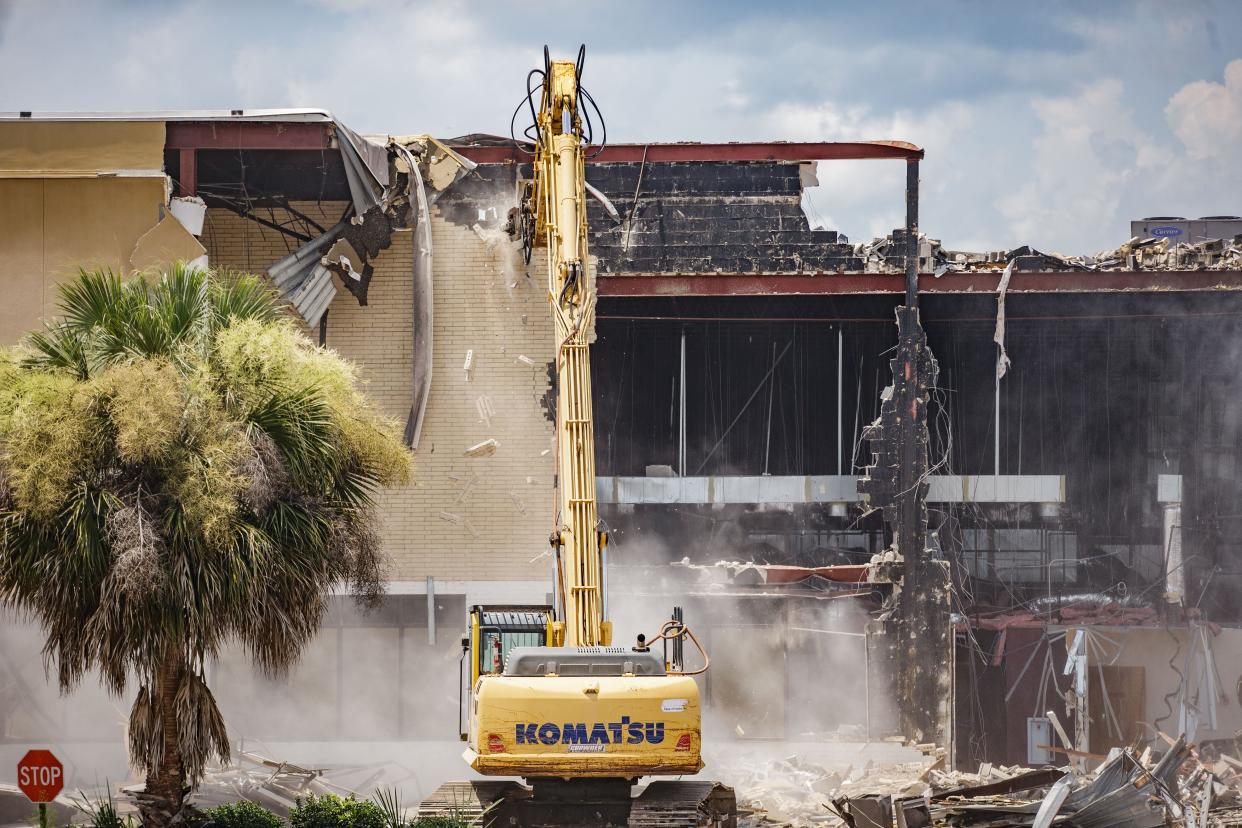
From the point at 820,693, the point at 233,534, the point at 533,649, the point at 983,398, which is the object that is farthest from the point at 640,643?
the point at 983,398

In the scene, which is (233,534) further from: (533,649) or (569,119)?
(569,119)

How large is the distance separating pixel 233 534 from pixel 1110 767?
11.9 meters

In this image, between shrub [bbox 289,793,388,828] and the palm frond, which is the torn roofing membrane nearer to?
the palm frond

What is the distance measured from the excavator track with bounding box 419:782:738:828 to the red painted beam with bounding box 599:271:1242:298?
38.8 ft

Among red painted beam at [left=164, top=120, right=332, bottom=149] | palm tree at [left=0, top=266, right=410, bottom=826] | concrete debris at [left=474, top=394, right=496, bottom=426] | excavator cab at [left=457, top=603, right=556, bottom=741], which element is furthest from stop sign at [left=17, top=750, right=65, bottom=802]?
red painted beam at [left=164, top=120, right=332, bottom=149]

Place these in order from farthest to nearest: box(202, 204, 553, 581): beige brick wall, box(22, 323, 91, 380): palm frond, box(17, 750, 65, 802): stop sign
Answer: box(202, 204, 553, 581): beige brick wall, box(22, 323, 91, 380): palm frond, box(17, 750, 65, 802): stop sign

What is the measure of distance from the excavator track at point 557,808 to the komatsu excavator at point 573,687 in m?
0.02

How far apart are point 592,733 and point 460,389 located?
12.1 meters

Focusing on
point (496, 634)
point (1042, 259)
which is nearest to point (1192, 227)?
point (1042, 259)

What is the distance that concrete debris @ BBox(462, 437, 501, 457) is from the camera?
25078mm

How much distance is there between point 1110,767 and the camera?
18.3m

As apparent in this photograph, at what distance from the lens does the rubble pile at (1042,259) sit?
26297mm

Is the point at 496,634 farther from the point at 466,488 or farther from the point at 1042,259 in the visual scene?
the point at 1042,259

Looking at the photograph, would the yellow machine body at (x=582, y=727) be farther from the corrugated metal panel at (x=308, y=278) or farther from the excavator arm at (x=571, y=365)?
the corrugated metal panel at (x=308, y=278)
